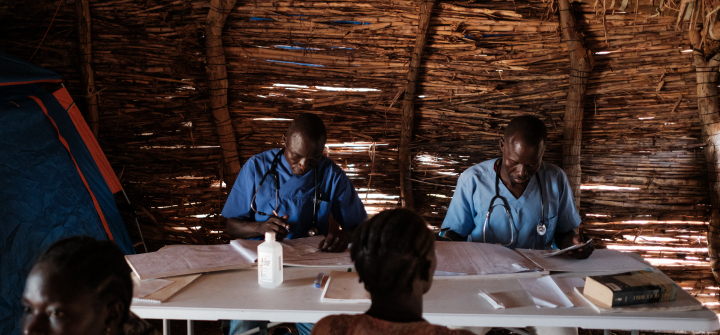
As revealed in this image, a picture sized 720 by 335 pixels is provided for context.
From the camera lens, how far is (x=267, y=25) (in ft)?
11.3

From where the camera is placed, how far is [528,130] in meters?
2.51

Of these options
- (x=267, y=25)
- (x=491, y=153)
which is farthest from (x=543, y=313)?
(x=267, y=25)

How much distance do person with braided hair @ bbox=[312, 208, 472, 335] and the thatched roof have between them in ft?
8.06

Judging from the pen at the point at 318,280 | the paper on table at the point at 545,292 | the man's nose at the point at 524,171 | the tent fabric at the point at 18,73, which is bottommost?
the paper on table at the point at 545,292

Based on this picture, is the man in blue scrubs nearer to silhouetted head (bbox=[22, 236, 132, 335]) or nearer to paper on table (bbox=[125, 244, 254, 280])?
paper on table (bbox=[125, 244, 254, 280])

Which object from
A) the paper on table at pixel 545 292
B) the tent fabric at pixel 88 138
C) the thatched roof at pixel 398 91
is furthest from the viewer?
the thatched roof at pixel 398 91

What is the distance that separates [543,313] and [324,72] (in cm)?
243

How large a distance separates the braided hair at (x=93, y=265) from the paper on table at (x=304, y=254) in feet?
3.11

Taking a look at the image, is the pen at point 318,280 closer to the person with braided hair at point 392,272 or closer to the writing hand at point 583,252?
the person with braided hair at point 392,272

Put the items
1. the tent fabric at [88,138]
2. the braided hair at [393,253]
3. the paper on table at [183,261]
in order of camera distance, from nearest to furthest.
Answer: the braided hair at [393,253] → the paper on table at [183,261] → the tent fabric at [88,138]

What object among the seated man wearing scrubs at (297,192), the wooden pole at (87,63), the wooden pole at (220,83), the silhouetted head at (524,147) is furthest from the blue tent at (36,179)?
the silhouetted head at (524,147)

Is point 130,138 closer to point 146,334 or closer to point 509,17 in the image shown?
point 146,334

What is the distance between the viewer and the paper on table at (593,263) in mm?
2107

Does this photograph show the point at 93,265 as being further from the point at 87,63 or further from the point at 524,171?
the point at 87,63
